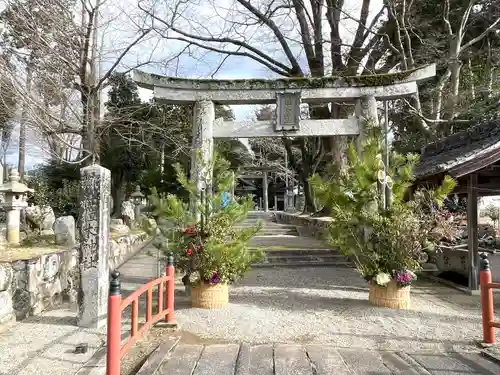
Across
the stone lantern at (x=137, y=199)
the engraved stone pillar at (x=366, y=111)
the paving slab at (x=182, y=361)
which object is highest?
the engraved stone pillar at (x=366, y=111)

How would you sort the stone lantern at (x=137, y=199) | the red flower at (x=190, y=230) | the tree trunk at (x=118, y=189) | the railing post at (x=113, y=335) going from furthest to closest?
1. the tree trunk at (x=118, y=189)
2. the stone lantern at (x=137, y=199)
3. the red flower at (x=190, y=230)
4. the railing post at (x=113, y=335)

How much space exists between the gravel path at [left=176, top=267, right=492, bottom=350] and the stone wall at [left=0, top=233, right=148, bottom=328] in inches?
86.4

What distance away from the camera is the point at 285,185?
47656 mm

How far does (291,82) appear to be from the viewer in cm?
886

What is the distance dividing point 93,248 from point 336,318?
377 centimetres

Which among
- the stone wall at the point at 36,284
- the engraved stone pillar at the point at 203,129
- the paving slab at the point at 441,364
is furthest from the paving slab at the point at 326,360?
the engraved stone pillar at the point at 203,129

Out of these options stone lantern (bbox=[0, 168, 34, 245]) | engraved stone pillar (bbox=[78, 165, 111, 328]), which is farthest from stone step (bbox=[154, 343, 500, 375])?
stone lantern (bbox=[0, 168, 34, 245])

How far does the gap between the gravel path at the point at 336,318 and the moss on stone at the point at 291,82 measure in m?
4.12

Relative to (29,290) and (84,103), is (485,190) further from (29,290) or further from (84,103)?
(84,103)

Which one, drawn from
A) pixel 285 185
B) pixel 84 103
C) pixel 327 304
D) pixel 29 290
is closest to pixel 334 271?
pixel 327 304

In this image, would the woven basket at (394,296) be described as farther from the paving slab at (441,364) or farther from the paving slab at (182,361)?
the paving slab at (182,361)

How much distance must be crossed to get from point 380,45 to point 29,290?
48.1 feet

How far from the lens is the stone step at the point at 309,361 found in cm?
446

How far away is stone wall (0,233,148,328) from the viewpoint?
6082 millimetres
